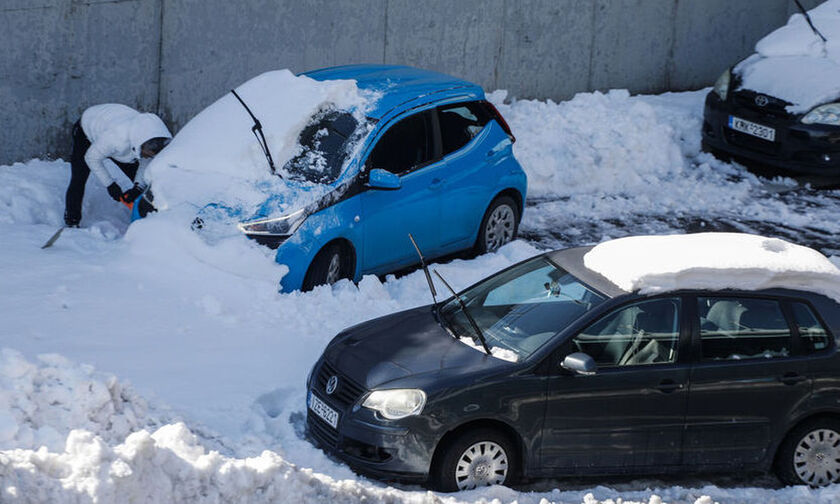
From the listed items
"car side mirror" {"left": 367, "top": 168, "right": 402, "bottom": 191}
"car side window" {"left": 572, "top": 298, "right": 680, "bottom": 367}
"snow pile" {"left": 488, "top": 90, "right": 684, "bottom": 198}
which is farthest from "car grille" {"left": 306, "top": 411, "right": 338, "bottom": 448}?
"snow pile" {"left": 488, "top": 90, "right": 684, "bottom": 198}

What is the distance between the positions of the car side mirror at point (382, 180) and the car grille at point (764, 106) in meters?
6.06

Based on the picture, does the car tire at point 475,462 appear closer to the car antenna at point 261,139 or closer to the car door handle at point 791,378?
the car door handle at point 791,378

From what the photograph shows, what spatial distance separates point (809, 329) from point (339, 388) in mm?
2997

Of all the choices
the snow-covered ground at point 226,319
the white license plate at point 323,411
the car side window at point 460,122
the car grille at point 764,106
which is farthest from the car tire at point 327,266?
the car grille at point 764,106

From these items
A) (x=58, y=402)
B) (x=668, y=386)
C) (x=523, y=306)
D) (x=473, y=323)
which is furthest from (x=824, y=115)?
(x=58, y=402)

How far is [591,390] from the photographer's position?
24.5 feet

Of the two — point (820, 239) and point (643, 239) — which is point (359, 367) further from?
point (820, 239)

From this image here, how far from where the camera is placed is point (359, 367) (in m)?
7.74

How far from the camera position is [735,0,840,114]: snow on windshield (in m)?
14.4

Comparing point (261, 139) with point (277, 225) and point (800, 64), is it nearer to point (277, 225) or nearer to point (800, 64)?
point (277, 225)

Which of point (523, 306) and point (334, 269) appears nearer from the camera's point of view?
point (523, 306)

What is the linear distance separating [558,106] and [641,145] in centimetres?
137

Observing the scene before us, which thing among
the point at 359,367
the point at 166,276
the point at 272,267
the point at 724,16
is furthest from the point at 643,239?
the point at 724,16

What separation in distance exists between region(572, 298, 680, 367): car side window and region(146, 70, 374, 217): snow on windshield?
3.20m
